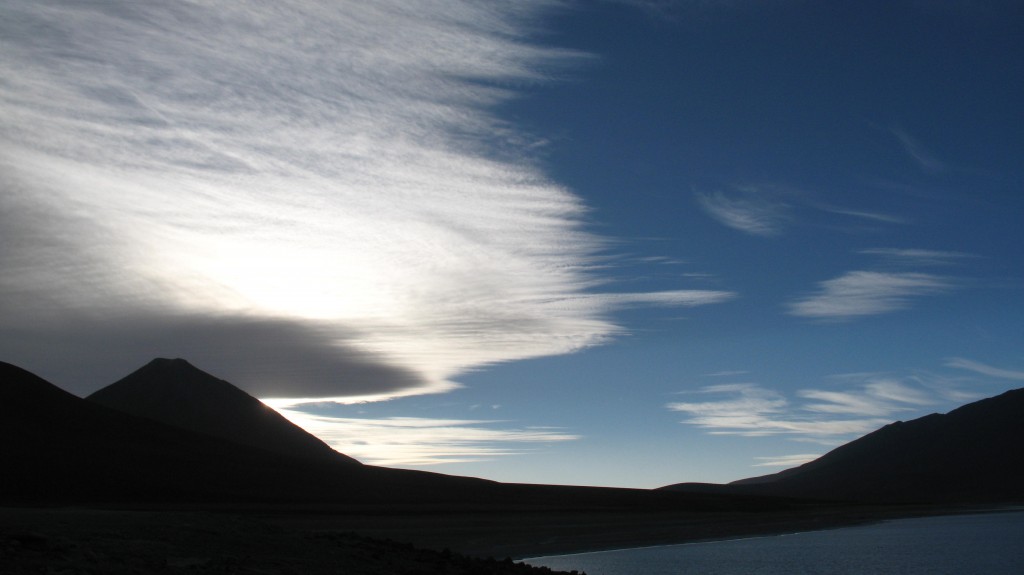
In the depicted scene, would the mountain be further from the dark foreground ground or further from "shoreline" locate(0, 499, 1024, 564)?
the dark foreground ground

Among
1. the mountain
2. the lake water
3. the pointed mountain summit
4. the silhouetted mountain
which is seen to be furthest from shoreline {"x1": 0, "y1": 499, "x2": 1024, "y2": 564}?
the pointed mountain summit

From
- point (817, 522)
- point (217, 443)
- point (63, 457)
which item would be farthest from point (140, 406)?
point (817, 522)

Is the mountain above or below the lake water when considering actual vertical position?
above

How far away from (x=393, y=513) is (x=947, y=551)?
43639 mm

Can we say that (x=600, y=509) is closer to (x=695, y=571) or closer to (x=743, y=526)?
(x=743, y=526)

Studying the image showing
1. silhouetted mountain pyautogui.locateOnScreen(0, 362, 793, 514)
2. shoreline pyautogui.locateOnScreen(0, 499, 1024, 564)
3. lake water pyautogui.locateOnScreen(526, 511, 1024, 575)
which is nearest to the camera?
shoreline pyautogui.locateOnScreen(0, 499, 1024, 564)

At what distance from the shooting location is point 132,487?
261 ft

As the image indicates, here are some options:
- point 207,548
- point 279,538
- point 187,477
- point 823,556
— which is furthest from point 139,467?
point 207,548

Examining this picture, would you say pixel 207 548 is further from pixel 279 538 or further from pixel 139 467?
pixel 139 467

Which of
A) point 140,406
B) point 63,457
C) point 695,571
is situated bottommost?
point 695,571

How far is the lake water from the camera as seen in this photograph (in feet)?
112

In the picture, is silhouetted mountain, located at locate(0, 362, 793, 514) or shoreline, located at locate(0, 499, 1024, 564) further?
silhouetted mountain, located at locate(0, 362, 793, 514)

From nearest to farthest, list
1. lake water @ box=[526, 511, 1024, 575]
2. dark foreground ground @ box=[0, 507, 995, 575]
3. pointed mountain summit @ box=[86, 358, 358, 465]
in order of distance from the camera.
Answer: dark foreground ground @ box=[0, 507, 995, 575] < lake water @ box=[526, 511, 1024, 575] < pointed mountain summit @ box=[86, 358, 358, 465]

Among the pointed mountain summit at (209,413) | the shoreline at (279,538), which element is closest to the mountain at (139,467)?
the shoreline at (279,538)
